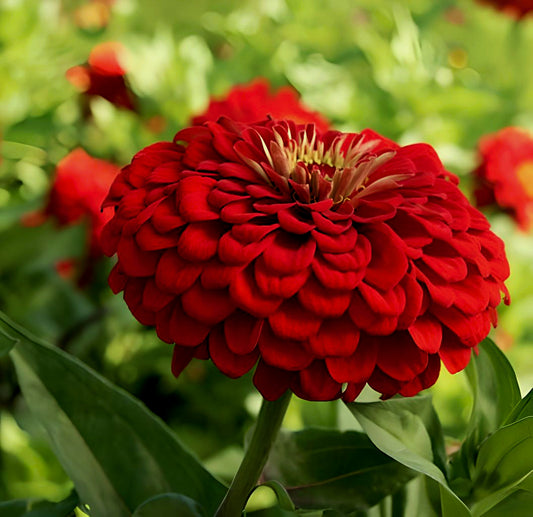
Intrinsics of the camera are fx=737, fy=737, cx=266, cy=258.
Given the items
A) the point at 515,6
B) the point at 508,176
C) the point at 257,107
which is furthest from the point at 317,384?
the point at 515,6

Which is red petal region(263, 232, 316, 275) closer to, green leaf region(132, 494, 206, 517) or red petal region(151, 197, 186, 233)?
red petal region(151, 197, 186, 233)

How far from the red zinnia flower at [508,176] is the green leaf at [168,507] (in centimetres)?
70

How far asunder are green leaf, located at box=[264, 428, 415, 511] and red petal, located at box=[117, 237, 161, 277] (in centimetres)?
17

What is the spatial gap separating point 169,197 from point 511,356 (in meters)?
0.75

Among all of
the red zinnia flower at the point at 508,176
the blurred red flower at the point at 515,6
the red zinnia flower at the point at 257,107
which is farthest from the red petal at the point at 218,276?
the blurred red flower at the point at 515,6

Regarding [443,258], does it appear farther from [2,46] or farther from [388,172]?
[2,46]

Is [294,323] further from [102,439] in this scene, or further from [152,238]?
[102,439]

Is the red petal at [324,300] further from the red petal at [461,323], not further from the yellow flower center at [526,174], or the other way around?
the yellow flower center at [526,174]

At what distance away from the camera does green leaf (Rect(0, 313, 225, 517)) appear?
16.4 inches

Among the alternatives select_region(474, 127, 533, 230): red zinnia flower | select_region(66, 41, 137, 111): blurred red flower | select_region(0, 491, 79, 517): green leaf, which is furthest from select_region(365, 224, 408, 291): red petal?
select_region(66, 41, 137, 111): blurred red flower

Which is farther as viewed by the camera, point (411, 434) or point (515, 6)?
point (515, 6)

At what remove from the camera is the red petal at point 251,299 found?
303 mm

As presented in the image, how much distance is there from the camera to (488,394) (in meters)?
0.45

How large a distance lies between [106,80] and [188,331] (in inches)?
36.9
